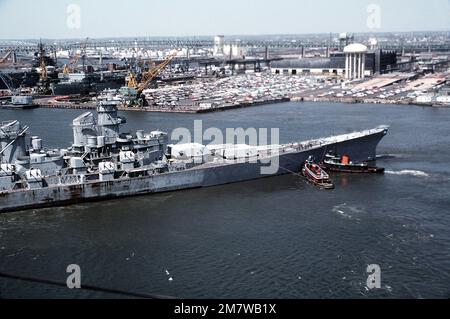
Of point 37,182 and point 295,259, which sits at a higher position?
point 37,182

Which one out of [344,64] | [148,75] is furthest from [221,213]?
[344,64]

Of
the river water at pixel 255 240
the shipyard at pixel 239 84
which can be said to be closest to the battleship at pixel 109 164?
the river water at pixel 255 240

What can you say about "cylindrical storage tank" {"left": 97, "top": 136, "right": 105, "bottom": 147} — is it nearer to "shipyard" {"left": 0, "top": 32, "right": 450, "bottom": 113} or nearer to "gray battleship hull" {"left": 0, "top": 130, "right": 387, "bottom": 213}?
"gray battleship hull" {"left": 0, "top": 130, "right": 387, "bottom": 213}

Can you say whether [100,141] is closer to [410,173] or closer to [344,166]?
[344,166]

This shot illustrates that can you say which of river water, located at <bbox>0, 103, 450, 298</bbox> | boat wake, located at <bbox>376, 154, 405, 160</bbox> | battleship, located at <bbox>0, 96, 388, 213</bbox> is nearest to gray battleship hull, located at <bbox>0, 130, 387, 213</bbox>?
battleship, located at <bbox>0, 96, 388, 213</bbox>
